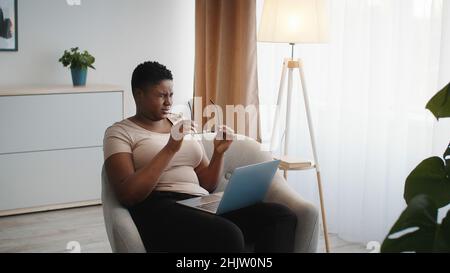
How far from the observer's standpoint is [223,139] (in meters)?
2.81

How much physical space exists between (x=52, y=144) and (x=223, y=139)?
209 cm

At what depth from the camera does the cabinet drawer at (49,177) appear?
4449 millimetres

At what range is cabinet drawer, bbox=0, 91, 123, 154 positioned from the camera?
14.4 feet

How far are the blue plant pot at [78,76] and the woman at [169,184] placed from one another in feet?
6.58

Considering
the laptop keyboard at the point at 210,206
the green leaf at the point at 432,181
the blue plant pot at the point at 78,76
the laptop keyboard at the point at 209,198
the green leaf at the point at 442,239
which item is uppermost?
the blue plant pot at the point at 78,76

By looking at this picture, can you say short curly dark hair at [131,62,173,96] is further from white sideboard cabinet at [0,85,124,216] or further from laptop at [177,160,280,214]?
white sideboard cabinet at [0,85,124,216]

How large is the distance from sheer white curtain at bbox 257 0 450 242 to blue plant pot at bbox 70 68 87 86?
157 cm

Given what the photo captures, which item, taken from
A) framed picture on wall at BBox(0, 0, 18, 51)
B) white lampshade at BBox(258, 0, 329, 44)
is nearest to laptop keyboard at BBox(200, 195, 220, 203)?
white lampshade at BBox(258, 0, 329, 44)

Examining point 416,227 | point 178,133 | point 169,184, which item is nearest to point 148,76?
point 178,133

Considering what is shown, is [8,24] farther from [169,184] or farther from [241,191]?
[241,191]

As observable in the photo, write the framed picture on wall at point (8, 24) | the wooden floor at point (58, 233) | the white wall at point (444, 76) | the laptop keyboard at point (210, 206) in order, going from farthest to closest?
1. the framed picture on wall at point (8, 24)
2. the wooden floor at point (58, 233)
3. the white wall at point (444, 76)
4. the laptop keyboard at point (210, 206)

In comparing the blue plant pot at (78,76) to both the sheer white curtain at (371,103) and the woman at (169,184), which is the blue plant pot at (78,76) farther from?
the woman at (169,184)

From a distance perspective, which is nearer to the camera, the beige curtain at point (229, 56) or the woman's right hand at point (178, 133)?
the woman's right hand at point (178, 133)

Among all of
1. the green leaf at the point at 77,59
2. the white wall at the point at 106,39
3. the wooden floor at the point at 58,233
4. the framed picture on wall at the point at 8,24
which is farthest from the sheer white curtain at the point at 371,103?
the framed picture on wall at the point at 8,24
